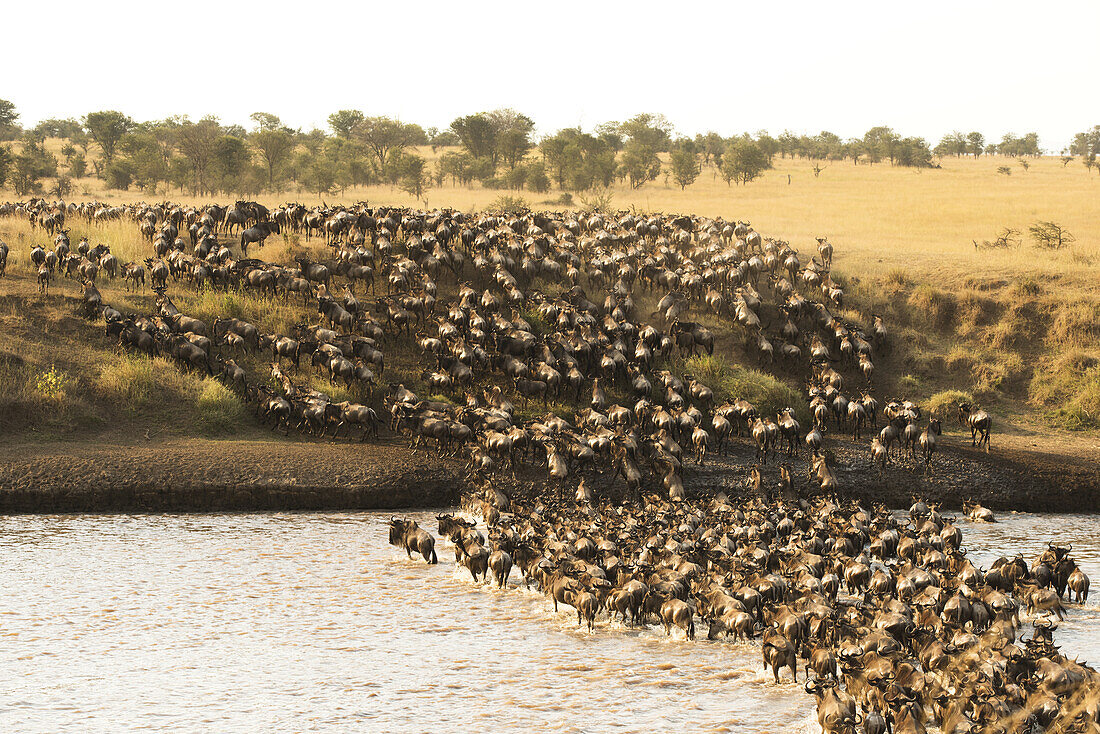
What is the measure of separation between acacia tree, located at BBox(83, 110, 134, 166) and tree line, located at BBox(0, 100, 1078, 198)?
3.3 inches

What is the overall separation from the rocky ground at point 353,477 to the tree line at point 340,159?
44.6 m

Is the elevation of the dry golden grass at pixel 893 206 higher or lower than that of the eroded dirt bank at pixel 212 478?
higher

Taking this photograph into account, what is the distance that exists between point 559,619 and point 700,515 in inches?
189

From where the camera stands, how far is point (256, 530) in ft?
58.9

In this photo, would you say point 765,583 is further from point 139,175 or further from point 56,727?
point 139,175

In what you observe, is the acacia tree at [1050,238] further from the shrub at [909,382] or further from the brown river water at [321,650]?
the brown river water at [321,650]

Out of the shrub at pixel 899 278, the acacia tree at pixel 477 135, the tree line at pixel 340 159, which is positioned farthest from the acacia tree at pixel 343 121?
the shrub at pixel 899 278

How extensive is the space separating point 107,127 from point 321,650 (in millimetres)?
78197

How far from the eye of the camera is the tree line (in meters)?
66.8

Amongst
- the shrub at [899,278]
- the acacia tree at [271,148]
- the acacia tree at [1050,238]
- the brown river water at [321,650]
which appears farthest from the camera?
the acacia tree at [271,148]

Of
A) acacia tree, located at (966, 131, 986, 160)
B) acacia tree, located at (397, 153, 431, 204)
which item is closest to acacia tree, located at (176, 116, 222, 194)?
acacia tree, located at (397, 153, 431, 204)

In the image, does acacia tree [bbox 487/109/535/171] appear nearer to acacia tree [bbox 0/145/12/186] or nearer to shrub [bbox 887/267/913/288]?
acacia tree [bbox 0/145/12/186]

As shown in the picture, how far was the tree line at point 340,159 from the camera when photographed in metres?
66.8

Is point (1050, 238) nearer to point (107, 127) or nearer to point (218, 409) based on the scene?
point (218, 409)
